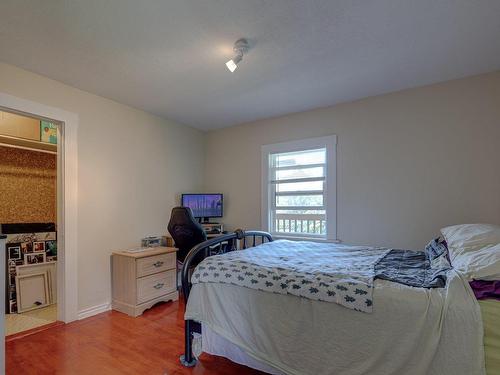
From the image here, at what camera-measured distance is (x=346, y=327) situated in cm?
141

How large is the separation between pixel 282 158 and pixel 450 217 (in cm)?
201

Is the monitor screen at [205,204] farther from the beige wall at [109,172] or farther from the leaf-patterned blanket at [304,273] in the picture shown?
the leaf-patterned blanket at [304,273]

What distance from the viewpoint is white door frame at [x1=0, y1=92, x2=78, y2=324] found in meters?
2.69

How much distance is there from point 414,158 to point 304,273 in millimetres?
2022

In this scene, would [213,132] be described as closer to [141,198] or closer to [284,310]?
[141,198]

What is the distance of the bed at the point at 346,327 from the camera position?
3.98 ft

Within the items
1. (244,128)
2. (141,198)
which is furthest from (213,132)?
(141,198)

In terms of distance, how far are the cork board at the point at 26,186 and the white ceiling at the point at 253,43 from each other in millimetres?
1422

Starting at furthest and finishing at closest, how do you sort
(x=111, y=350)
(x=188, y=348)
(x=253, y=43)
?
1. (x=111, y=350)
2. (x=253, y=43)
3. (x=188, y=348)

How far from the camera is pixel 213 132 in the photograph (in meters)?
4.43

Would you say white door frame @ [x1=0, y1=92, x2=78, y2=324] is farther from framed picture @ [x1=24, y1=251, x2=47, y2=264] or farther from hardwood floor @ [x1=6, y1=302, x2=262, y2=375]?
framed picture @ [x1=24, y1=251, x2=47, y2=264]

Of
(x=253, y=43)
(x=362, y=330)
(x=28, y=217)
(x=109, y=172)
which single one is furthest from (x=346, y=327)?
(x=28, y=217)

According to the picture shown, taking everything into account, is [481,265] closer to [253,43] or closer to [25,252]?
[253,43]

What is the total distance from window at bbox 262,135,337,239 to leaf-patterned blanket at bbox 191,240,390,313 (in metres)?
1.09
